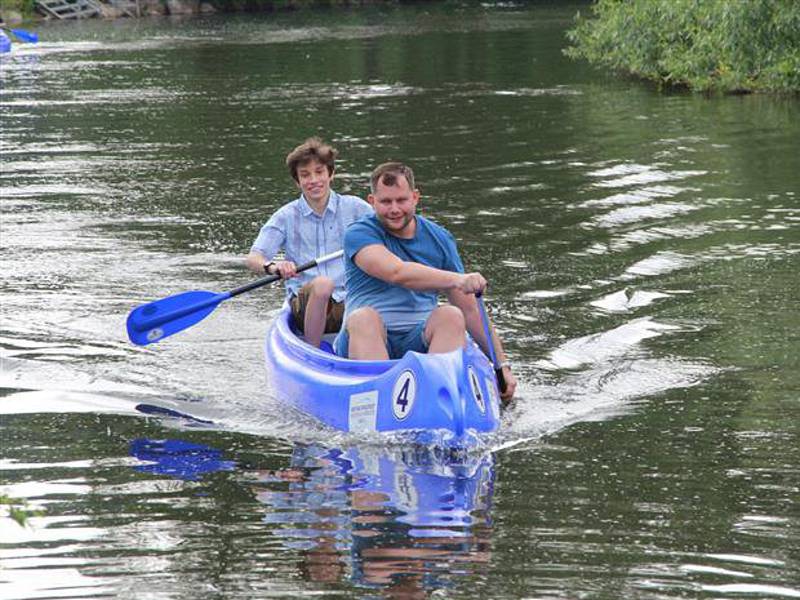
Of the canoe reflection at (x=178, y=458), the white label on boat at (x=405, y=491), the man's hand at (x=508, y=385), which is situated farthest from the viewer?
the man's hand at (x=508, y=385)

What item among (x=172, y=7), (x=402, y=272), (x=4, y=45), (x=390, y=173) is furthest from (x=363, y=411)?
(x=172, y=7)

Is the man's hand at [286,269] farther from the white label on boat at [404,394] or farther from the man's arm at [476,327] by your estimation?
the white label on boat at [404,394]

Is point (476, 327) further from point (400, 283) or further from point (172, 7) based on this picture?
point (172, 7)

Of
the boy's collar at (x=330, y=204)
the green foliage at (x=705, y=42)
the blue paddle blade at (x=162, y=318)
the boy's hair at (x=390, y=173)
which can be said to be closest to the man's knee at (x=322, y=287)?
the boy's collar at (x=330, y=204)

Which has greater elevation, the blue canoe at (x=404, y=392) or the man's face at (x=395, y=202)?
the man's face at (x=395, y=202)

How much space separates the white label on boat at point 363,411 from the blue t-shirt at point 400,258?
469mm

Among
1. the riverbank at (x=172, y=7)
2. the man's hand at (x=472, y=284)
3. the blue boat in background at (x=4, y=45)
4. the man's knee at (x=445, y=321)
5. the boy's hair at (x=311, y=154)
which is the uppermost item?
the boy's hair at (x=311, y=154)

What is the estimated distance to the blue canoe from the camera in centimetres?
716

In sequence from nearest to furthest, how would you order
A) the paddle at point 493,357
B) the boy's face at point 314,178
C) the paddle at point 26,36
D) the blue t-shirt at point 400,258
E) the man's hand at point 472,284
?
the man's hand at point 472,284, the blue t-shirt at point 400,258, the paddle at point 493,357, the boy's face at point 314,178, the paddle at point 26,36

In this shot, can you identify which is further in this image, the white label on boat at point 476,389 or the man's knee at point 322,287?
the man's knee at point 322,287

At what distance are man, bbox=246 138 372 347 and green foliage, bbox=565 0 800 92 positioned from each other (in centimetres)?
1470

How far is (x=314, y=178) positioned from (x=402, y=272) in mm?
1369

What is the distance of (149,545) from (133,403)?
9.26 feet

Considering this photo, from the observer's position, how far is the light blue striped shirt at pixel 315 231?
8.81m
